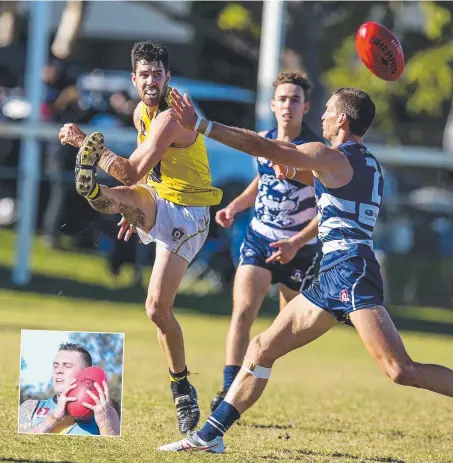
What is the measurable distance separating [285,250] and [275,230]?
1.39ft

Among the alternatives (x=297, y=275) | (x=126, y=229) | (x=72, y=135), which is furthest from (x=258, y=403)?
(x=72, y=135)

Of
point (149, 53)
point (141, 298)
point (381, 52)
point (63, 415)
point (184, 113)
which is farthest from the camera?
point (141, 298)

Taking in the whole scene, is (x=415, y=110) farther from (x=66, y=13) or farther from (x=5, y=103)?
(x=5, y=103)

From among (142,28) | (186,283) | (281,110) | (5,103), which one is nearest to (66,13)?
(142,28)

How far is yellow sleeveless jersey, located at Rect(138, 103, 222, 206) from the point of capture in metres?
7.84

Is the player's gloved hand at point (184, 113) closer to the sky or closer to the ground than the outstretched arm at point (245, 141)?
closer to the sky

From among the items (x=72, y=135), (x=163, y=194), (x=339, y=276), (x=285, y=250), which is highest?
(x=72, y=135)

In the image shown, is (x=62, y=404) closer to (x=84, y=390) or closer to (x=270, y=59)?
(x=84, y=390)

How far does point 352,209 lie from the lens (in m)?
6.92

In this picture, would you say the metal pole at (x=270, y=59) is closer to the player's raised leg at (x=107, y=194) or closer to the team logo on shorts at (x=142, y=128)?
the team logo on shorts at (x=142, y=128)

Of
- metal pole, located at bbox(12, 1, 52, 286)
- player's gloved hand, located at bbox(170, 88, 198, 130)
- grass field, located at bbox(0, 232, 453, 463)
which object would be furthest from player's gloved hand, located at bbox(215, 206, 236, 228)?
metal pole, located at bbox(12, 1, 52, 286)

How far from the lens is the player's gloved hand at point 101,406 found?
7.11m

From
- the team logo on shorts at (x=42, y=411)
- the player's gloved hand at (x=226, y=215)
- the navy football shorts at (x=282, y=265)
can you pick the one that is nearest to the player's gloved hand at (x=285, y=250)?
the navy football shorts at (x=282, y=265)

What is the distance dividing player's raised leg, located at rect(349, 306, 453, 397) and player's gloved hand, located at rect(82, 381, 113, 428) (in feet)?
4.61
